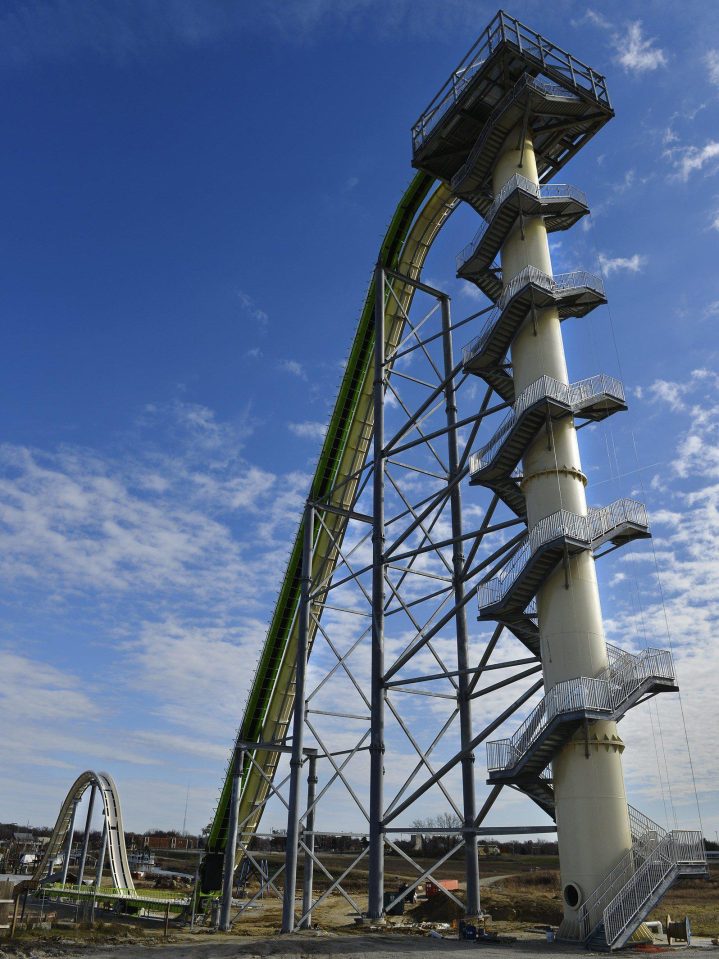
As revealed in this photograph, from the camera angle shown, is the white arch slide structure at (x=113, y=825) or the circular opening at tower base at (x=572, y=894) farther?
the white arch slide structure at (x=113, y=825)

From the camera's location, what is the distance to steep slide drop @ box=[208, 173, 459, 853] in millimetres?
28625

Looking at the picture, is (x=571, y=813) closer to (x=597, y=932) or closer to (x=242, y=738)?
(x=597, y=932)

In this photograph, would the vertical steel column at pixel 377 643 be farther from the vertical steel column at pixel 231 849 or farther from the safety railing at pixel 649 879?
the safety railing at pixel 649 879

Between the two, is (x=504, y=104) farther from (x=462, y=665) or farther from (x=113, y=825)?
(x=113, y=825)

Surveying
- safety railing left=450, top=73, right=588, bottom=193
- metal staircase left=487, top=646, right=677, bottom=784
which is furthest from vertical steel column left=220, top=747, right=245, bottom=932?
safety railing left=450, top=73, right=588, bottom=193

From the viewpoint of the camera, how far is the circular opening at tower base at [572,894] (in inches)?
609

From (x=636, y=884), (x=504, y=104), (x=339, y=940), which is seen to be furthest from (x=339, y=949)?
(x=504, y=104)

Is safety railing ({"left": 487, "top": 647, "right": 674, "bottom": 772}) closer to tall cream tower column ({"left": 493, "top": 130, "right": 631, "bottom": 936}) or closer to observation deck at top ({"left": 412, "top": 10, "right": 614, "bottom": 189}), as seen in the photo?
tall cream tower column ({"left": 493, "top": 130, "right": 631, "bottom": 936})

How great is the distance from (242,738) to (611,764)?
649 inches

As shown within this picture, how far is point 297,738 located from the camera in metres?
23.7

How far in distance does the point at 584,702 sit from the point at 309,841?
13951 mm

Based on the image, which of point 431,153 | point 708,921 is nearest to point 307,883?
point 708,921

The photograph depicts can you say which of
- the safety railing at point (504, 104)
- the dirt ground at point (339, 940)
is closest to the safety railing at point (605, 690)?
the dirt ground at point (339, 940)

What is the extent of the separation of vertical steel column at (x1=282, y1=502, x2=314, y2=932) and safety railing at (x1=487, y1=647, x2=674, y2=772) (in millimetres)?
8545
